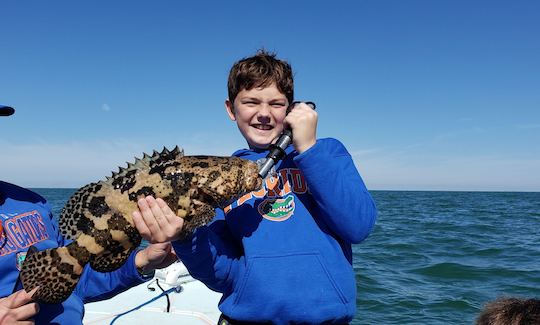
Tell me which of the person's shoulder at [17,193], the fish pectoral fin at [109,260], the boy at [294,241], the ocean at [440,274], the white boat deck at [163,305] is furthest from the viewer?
the ocean at [440,274]

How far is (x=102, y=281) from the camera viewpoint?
3979 mm

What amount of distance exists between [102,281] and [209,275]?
1367 millimetres

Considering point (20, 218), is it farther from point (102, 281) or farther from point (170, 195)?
point (170, 195)

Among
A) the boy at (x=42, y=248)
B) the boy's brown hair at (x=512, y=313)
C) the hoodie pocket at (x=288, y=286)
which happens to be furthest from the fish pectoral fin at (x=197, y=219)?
the boy's brown hair at (x=512, y=313)

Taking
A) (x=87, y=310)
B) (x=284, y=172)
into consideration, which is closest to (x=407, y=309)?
(x=87, y=310)

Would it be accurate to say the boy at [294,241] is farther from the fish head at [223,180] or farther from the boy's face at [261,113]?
the boy's face at [261,113]

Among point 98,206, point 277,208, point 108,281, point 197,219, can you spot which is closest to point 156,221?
point 197,219

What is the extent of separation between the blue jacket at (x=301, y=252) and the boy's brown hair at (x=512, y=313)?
105 cm

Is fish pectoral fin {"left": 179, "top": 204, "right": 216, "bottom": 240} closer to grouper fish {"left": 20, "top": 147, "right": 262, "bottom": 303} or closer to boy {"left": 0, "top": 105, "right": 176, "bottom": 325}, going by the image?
grouper fish {"left": 20, "top": 147, "right": 262, "bottom": 303}

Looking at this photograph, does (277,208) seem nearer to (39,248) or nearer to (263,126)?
(263,126)

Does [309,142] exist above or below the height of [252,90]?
below

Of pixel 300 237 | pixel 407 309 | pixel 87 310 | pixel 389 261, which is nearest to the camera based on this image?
pixel 300 237

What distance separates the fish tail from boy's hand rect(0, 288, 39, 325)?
70 millimetres

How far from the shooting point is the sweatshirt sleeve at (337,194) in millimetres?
3131
